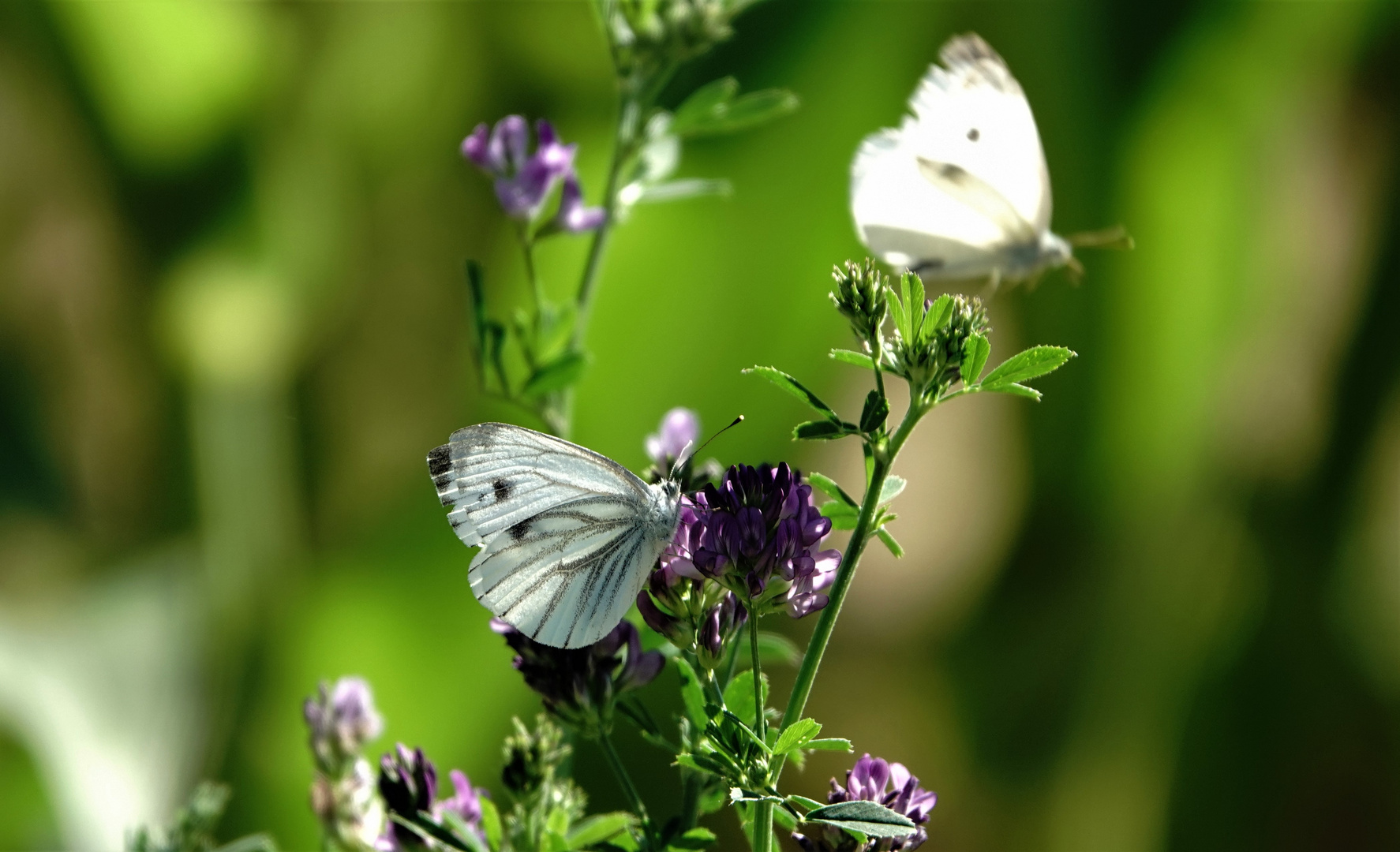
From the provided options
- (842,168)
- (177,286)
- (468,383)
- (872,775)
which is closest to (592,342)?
(468,383)

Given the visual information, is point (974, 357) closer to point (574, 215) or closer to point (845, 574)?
point (845, 574)

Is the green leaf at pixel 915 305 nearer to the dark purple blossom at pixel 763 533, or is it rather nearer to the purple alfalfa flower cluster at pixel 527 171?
the dark purple blossom at pixel 763 533

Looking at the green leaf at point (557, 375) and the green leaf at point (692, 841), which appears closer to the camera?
the green leaf at point (692, 841)

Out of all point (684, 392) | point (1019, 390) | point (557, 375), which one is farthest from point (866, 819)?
point (684, 392)

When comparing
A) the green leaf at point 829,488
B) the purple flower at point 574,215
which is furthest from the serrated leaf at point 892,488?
the purple flower at point 574,215

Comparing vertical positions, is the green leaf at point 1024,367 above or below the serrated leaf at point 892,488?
above

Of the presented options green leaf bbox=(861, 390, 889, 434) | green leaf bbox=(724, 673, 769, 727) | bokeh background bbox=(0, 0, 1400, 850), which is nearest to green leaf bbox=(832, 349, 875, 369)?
green leaf bbox=(861, 390, 889, 434)
